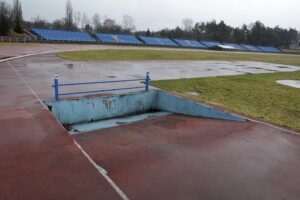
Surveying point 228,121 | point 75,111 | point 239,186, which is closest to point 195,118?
point 228,121

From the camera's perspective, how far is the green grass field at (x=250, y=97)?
32.6 feet

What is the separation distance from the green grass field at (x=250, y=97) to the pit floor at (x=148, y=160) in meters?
1.51

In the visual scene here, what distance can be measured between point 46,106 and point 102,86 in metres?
4.15

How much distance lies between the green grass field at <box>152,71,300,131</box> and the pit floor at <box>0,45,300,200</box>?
1.51 metres

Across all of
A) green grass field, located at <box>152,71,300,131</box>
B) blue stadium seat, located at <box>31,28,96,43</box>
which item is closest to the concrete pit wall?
green grass field, located at <box>152,71,300,131</box>

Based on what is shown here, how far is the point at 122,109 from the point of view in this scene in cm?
1122

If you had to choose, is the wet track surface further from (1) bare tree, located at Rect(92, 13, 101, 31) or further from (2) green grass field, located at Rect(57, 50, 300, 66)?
(1) bare tree, located at Rect(92, 13, 101, 31)

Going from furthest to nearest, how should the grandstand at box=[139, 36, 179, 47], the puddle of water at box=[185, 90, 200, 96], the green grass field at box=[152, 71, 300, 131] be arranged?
the grandstand at box=[139, 36, 179, 47], the puddle of water at box=[185, 90, 200, 96], the green grass field at box=[152, 71, 300, 131]

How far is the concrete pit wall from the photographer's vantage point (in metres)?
9.63

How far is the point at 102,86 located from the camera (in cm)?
1292

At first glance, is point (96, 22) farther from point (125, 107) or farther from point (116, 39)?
point (125, 107)

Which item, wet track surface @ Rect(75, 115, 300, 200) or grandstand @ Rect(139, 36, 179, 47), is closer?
wet track surface @ Rect(75, 115, 300, 200)

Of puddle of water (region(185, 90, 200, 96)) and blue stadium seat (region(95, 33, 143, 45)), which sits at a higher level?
blue stadium seat (region(95, 33, 143, 45))

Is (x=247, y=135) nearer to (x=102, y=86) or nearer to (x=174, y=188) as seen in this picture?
(x=174, y=188)
